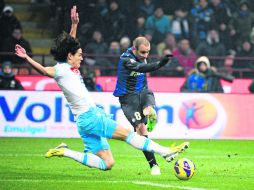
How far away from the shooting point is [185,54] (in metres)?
25.8

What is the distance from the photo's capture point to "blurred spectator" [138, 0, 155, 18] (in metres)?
26.4

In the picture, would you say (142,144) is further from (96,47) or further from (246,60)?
(246,60)

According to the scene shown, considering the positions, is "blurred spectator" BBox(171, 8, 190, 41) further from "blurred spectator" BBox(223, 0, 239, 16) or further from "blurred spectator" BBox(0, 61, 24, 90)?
"blurred spectator" BBox(0, 61, 24, 90)

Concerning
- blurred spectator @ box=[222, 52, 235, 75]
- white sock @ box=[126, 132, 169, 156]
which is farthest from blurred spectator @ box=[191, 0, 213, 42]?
white sock @ box=[126, 132, 169, 156]

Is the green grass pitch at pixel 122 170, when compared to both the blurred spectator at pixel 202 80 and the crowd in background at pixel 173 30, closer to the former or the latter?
the blurred spectator at pixel 202 80

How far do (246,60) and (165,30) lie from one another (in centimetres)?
266

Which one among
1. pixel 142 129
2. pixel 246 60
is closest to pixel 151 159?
pixel 142 129

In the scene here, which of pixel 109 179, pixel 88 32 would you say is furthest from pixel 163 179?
pixel 88 32

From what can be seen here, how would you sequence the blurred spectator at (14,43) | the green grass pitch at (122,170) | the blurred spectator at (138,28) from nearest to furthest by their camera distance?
the green grass pitch at (122,170) < the blurred spectator at (14,43) < the blurred spectator at (138,28)

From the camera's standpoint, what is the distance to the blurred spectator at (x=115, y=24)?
25906mm

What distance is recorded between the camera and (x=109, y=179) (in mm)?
12000

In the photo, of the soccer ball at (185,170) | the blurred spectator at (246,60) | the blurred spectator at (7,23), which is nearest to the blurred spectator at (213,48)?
the blurred spectator at (246,60)

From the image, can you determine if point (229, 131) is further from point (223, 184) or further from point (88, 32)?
point (223, 184)

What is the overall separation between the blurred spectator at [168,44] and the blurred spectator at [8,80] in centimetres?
Result: 607
